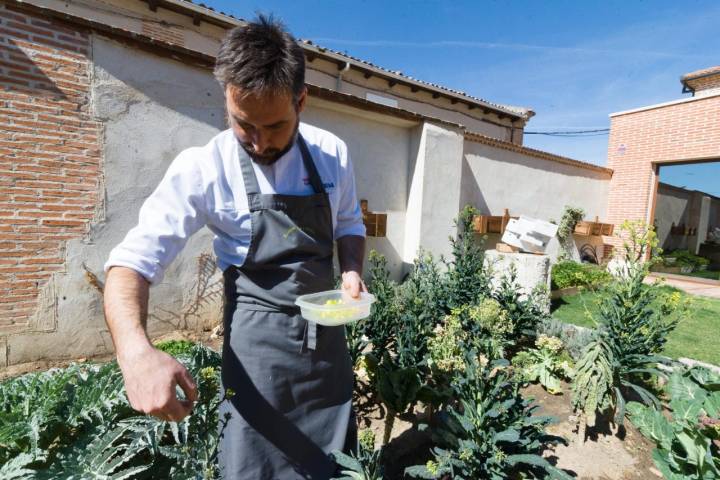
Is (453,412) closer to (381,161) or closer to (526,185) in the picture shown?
(381,161)

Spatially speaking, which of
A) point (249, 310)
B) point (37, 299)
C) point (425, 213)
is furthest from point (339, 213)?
point (425, 213)

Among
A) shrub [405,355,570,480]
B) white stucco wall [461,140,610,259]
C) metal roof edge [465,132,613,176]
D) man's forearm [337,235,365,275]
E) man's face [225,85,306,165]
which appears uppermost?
metal roof edge [465,132,613,176]

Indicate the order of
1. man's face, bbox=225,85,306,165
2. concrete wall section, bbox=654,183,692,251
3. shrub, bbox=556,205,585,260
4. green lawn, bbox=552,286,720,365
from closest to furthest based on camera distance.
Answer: man's face, bbox=225,85,306,165, green lawn, bbox=552,286,720,365, shrub, bbox=556,205,585,260, concrete wall section, bbox=654,183,692,251

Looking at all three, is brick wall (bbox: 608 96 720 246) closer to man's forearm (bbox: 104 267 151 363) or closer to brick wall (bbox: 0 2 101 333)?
man's forearm (bbox: 104 267 151 363)

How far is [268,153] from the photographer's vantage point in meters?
1.46

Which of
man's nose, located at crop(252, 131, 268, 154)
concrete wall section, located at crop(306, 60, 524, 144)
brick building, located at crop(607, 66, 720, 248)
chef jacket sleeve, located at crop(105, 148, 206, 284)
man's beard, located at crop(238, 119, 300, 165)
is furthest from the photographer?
concrete wall section, located at crop(306, 60, 524, 144)

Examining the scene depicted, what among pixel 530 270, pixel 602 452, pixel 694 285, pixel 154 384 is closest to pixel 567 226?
pixel 694 285

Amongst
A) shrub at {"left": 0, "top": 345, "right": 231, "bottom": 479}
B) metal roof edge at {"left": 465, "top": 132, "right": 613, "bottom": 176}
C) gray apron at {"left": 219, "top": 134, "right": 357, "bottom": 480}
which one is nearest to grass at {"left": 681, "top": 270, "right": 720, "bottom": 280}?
metal roof edge at {"left": 465, "top": 132, "right": 613, "bottom": 176}

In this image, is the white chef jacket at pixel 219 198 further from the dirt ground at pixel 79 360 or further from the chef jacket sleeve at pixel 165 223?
the dirt ground at pixel 79 360

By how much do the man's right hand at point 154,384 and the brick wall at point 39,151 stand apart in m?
3.82

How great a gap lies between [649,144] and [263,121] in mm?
12077

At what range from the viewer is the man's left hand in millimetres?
1688

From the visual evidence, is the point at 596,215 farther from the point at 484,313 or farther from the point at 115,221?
the point at 115,221

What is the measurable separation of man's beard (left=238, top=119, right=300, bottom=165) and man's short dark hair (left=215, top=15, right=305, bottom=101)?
0.62 feet
